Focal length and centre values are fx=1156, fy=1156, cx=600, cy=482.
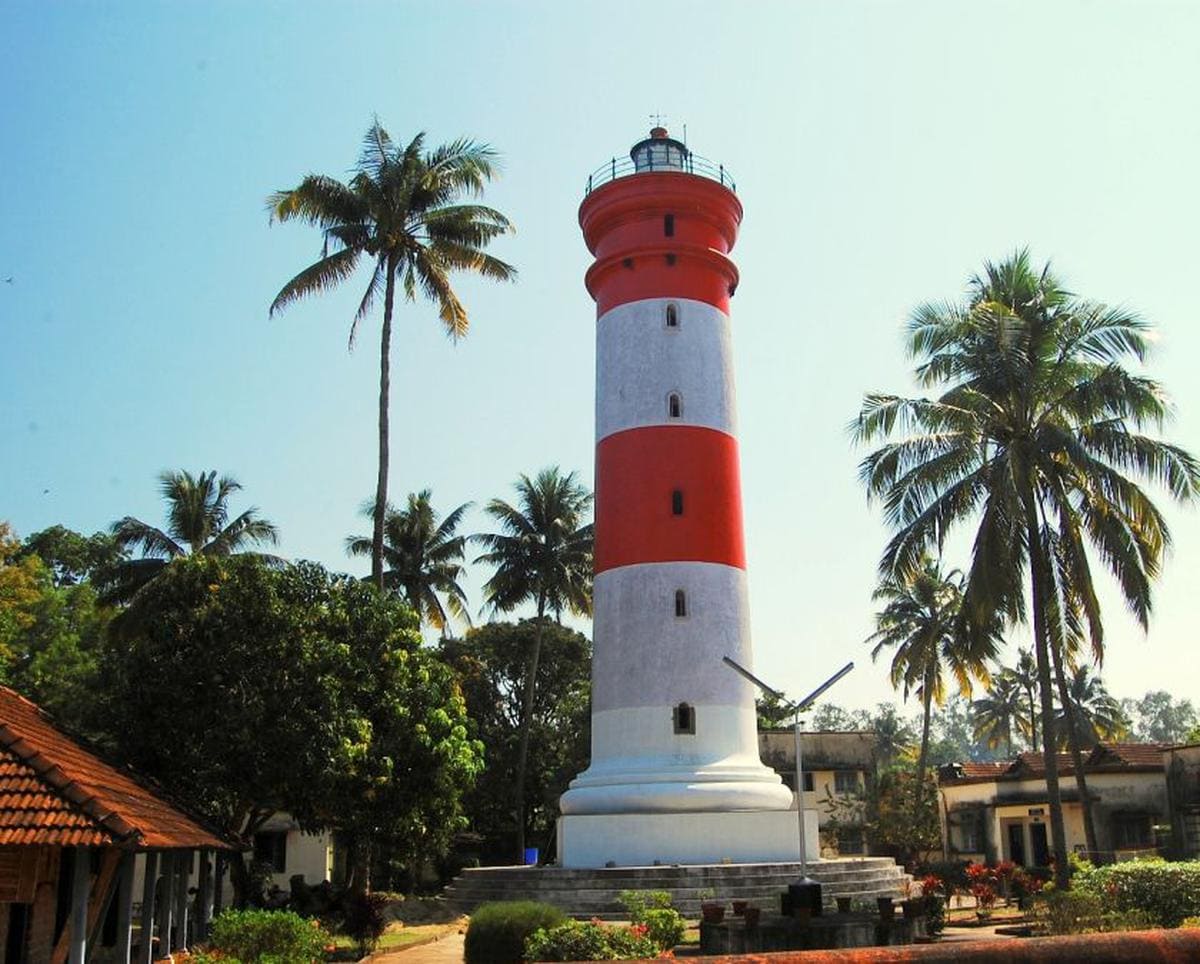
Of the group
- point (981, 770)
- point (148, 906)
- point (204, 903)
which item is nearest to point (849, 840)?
point (981, 770)

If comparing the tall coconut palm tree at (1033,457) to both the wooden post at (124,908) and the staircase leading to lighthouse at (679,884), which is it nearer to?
the staircase leading to lighthouse at (679,884)

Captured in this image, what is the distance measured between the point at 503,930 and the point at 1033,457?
43.9 ft

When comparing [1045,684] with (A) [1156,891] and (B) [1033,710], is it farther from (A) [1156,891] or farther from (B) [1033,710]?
(B) [1033,710]

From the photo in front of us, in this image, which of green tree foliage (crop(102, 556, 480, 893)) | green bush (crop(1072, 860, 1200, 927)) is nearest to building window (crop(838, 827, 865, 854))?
green tree foliage (crop(102, 556, 480, 893))

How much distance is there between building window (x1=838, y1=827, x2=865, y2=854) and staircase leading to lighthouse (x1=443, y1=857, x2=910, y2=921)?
65.7ft

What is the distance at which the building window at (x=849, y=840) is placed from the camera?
4197cm

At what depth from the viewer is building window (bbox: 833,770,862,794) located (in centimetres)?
4394

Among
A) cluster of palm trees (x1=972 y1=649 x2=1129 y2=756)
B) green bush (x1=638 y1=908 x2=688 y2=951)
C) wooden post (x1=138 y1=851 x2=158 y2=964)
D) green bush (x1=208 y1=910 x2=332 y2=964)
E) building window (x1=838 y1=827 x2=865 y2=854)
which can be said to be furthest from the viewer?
cluster of palm trees (x1=972 y1=649 x2=1129 y2=756)

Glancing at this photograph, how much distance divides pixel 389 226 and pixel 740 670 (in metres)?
13.9

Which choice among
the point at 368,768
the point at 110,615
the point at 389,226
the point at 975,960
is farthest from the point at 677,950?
the point at 110,615

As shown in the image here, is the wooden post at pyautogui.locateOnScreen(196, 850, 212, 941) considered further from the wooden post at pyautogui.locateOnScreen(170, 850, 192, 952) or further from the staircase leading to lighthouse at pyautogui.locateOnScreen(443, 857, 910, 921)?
the staircase leading to lighthouse at pyautogui.locateOnScreen(443, 857, 910, 921)

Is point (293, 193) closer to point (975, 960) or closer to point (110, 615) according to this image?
point (110, 615)

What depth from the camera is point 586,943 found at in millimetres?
14227

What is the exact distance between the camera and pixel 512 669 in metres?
46.1
